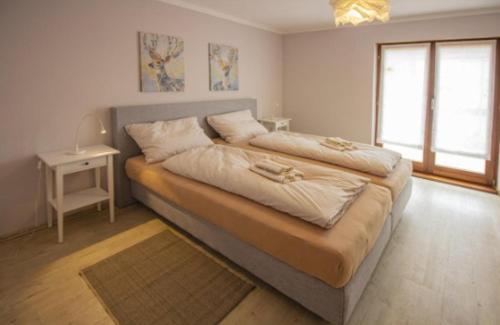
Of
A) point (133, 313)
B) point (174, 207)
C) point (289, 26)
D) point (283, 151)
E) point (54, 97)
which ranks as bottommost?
point (133, 313)

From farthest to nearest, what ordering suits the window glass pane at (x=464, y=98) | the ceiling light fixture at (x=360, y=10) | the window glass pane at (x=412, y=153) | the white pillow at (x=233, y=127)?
the window glass pane at (x=412, y=153) → the white pillow at (x=233, y=127) → the window glass pane at (x=464, y=98) → the ceiling light fixture at (x=360, y=10)

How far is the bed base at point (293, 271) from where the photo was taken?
Answer: 157 centimetres

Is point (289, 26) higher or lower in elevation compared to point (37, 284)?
higher

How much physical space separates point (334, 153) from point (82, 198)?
8.22 feet

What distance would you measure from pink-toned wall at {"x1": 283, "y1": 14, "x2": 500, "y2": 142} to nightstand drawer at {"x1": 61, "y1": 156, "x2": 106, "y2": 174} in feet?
12.0

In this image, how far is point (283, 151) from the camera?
343 cm

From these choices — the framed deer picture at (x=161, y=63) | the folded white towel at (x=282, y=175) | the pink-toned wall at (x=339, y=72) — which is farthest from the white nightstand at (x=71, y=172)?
the pink-toned wall at (x=339, y=72)

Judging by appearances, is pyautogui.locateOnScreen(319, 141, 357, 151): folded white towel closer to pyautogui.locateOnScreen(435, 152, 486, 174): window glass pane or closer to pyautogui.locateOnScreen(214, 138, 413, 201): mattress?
pyautogui.locateOnScreen(214, 138, 413, 201): mattress

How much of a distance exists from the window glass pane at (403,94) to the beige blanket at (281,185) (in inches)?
104

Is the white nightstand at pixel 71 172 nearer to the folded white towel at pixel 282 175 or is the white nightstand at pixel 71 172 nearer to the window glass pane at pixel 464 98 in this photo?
the folded white towel at pixel 282 175

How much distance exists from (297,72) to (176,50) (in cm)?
247

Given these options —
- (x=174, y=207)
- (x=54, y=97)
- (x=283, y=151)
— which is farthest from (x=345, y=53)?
(x=54, y=97)

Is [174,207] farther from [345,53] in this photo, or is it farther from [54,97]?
[345,53]

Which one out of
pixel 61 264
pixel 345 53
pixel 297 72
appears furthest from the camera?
pixel 297 72
